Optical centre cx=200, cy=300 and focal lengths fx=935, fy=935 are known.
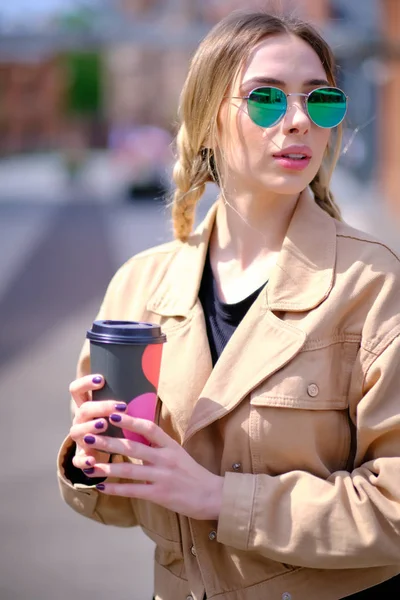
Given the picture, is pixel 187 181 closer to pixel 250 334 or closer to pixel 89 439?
pixel 250 334

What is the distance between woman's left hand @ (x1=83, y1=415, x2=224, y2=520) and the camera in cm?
188

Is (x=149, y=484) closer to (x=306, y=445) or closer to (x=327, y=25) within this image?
(x=306, y=445)

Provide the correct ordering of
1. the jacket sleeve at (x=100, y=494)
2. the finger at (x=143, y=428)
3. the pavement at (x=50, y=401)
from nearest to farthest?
the finger at (x=143, y=428) → the jacket sleeve at (x=100, y=494) → the pavement at (x=50, y=401)

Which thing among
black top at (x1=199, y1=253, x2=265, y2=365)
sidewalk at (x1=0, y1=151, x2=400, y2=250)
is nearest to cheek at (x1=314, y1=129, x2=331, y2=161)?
black top at (x1=199, y1=253, x2=265, y2=365)

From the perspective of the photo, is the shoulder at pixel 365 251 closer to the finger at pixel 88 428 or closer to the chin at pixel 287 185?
the chin at pixel 287 185

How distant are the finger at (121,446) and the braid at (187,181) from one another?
2.56 ft

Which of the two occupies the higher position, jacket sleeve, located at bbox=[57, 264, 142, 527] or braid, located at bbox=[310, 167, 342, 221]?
braid, located at bbox=[310, 167, 342, 221]

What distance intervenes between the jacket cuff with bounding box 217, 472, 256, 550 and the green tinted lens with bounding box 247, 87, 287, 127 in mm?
830

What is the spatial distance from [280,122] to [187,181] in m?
0.50

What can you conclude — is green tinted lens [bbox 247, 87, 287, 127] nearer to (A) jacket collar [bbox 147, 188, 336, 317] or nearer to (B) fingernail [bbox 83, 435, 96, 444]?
(A) jacket collar [bbox 147, 188, 336, 317]

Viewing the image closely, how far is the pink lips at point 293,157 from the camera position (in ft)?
7.12

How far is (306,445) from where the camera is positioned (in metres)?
2.03

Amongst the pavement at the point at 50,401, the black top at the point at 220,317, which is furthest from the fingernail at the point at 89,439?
the pavement at the point at 50,401

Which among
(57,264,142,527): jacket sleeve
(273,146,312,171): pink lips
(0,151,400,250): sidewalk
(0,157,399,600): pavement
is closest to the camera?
(273,146,312,171): pink lips
